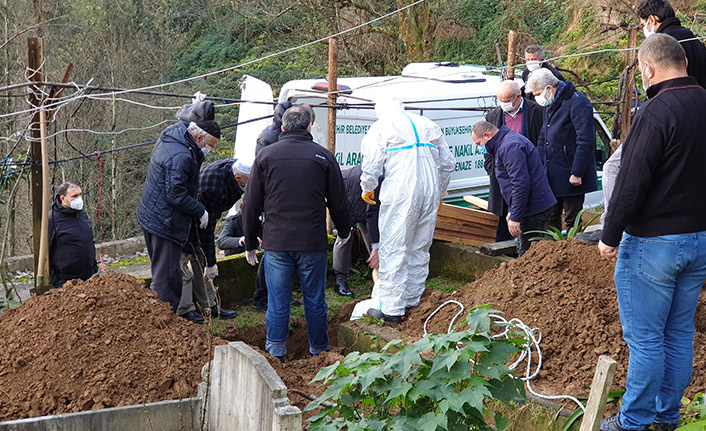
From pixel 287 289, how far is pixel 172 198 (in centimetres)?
132

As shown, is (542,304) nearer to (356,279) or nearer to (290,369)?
(290,369)

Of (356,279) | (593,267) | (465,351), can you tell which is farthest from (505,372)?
(356,279)

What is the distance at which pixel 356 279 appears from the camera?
29.9 ft

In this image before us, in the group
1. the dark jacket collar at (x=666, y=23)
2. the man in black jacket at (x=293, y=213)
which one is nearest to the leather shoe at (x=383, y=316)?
the man in black jacket at (x=293, y=213)

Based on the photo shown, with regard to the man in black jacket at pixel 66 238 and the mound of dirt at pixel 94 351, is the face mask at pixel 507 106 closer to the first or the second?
the mound of dirt at pixel 94 351

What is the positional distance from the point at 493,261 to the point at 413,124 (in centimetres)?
255

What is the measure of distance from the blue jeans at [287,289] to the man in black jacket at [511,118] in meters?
2.79

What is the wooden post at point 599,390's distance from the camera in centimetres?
341

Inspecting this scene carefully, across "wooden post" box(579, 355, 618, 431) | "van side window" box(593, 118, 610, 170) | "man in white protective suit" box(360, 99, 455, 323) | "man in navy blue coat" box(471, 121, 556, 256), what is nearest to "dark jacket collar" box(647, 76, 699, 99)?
"wooden post" box(579, 355, 618, 431)

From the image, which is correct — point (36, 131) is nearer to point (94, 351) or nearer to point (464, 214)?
point (94, 351)

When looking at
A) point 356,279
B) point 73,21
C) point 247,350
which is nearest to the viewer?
point 247,350

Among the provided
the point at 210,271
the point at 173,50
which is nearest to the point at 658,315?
the point at 210,271

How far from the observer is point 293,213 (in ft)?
19.4

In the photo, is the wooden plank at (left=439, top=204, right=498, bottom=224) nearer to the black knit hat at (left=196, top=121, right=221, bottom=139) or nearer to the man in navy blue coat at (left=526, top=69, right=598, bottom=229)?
the man in navy blue coat at (left=526, top=69, right=598, bottom=229)
